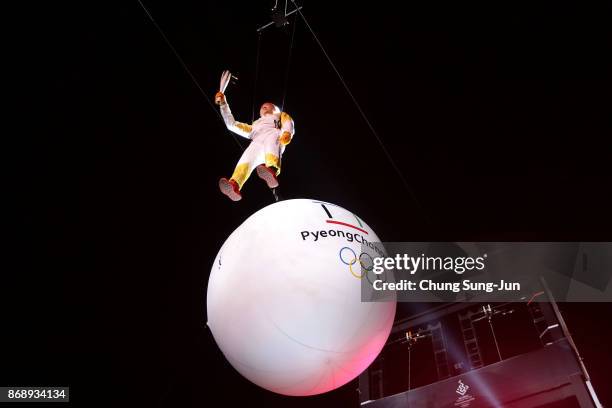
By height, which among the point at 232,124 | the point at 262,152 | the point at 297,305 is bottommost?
the point at 297,305

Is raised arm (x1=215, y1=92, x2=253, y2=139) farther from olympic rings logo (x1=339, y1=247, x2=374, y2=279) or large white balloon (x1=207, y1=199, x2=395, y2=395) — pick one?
olympic rings logo (x1=339, y1=247, x2=374, y2=279)

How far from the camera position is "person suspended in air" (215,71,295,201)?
2699 mm

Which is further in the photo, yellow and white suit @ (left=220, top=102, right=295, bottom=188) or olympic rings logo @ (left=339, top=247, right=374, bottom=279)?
yellow and white suit @ (left=220, top=102, right=295, bottom=188)

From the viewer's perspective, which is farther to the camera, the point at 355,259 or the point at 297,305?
the point at 355,259

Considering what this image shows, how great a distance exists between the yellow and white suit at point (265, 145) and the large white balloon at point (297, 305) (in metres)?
0.49

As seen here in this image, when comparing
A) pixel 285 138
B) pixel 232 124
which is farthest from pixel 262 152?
pixel 232 124

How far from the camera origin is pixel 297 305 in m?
2.01

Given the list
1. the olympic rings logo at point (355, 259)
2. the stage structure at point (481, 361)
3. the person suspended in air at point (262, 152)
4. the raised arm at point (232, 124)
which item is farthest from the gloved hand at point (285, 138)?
the stage structure at point (481, 361)

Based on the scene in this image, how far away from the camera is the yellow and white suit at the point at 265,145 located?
2.73 m

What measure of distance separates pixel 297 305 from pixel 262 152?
41.6 inches

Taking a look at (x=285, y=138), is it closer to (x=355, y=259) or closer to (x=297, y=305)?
(x=355, y=259)

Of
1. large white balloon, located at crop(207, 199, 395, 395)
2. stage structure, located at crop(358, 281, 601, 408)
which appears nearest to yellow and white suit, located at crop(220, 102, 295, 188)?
large white balloon, located at crop(207, 199, 395, 395)

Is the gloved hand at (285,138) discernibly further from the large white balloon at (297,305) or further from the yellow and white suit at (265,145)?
the large white balloon at (297,305)

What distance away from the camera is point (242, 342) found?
2143 mm
